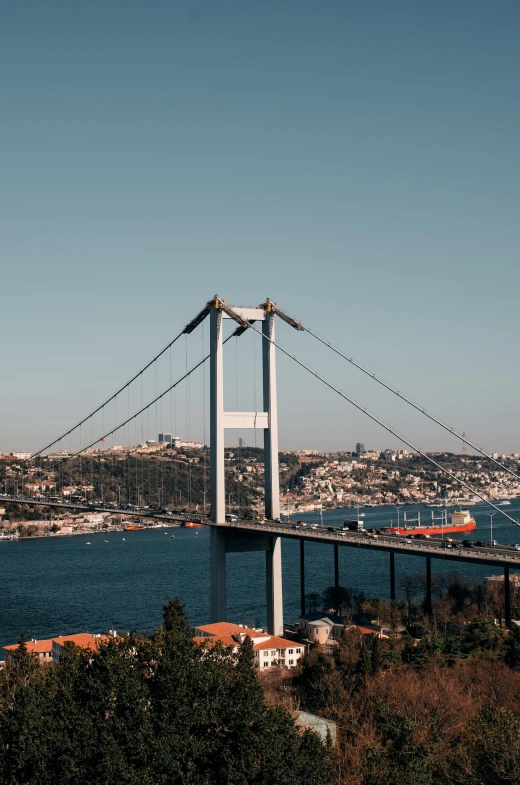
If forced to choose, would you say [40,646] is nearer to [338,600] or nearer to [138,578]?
[338,600]

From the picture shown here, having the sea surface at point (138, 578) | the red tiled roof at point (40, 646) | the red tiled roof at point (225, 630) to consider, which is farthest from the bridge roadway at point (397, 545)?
the sea surface at point (138, 578)

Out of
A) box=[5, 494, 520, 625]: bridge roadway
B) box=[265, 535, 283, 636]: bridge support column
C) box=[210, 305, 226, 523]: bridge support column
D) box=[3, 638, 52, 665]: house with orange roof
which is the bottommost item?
box=[3, 638, 52, 665]: house with orange roof

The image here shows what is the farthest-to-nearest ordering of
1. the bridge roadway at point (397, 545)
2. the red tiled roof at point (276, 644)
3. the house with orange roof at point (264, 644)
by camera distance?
the red tiled roof at point (276, 644)
the house with orange roof at point (264, 644)
the bridge roadway at point (397, 545)

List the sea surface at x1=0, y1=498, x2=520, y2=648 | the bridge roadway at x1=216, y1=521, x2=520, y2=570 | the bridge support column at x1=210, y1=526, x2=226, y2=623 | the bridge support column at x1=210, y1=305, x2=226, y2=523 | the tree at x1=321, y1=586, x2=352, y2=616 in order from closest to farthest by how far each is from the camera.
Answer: the bridge roadway at x1=216, y1=521, x2=520, y2=570
the bridge support column at x1=210, y1=526, x2=226, y2=623
the bridge support column at x1=210, y1=305, x2=226, y2=523
the tree at x1=321, y1=586, x2=352, y2=616
the sea surface at x1=0, y1=498, x2=520, y2=648

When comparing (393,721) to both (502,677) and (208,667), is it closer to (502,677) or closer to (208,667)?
(208,667)

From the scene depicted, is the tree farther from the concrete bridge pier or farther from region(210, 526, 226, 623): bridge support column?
region(210, 526, 226, 623): bridge support column

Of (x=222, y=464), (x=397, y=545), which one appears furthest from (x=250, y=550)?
(x=397, y=545)

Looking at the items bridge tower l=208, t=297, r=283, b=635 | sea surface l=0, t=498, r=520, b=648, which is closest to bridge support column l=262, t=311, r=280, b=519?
bridge tower l=208, t=297, r=283, b=635

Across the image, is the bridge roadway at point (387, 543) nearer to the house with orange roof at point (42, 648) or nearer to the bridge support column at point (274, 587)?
the bridge support column at point (274, 587)

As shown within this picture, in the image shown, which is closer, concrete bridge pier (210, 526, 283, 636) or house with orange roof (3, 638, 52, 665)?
house with orange roof (3, 638, 52, 665)
